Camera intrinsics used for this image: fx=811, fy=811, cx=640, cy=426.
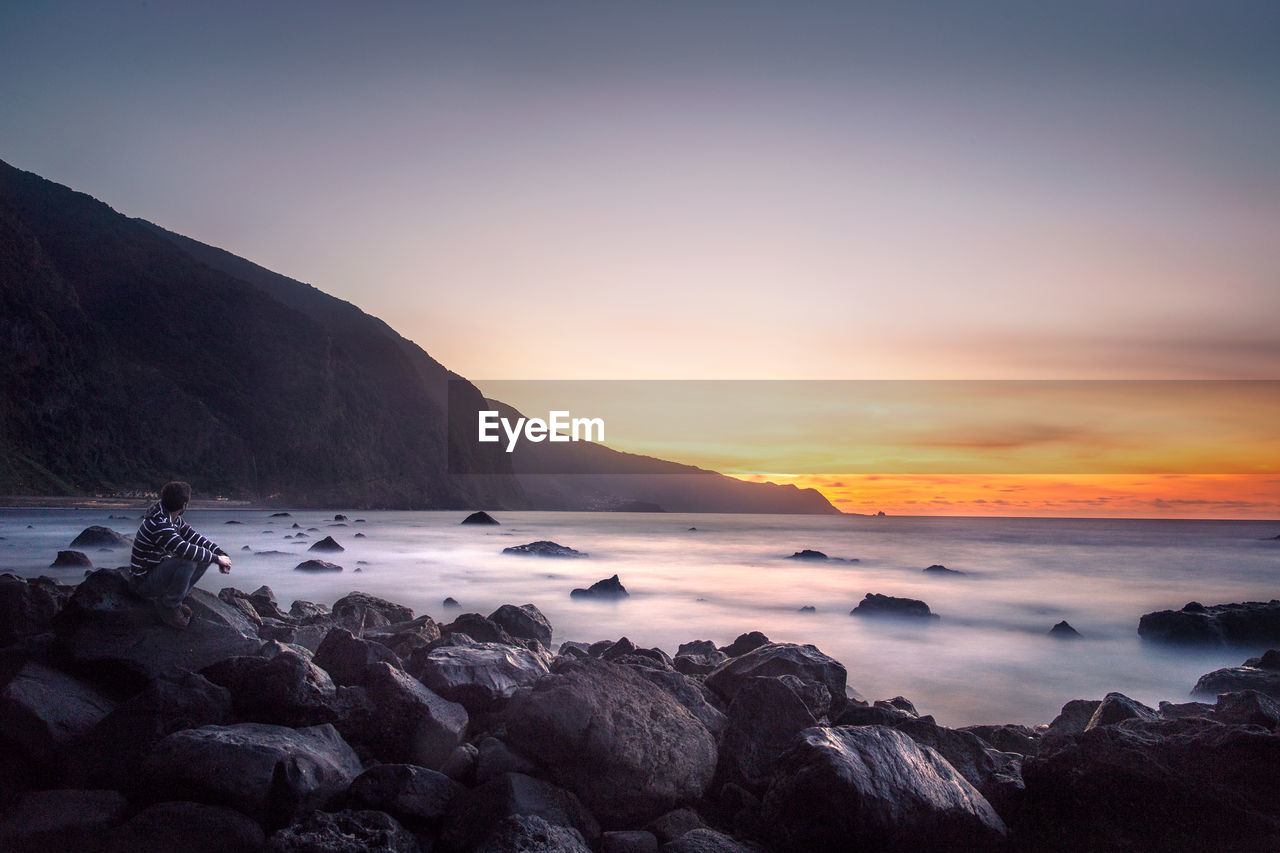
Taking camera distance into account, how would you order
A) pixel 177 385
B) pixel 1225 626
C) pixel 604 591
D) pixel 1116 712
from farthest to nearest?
pixel 177 385 → pixel 604 591 → pixel 1225 626 → pixel 1116 712

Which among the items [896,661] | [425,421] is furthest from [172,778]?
[425,421]

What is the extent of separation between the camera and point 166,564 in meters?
6.45

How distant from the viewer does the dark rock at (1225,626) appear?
16703 millimetres

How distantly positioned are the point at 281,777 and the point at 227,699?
116 centimetres

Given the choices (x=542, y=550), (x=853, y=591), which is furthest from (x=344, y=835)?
(x=542, y=550)

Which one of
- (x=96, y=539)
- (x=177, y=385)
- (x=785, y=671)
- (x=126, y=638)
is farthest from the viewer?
(x=177, y=385)

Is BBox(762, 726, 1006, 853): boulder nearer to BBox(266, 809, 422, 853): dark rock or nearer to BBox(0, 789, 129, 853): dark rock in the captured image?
BBox(266, 809, 422, 853): dark rock

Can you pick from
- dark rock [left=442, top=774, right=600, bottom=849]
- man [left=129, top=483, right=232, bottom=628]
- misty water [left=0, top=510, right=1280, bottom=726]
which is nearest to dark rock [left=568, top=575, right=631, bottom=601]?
misty water [left=0, top=510, right=1280, bottom=726]

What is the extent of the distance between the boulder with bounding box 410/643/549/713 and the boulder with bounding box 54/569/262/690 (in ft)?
4.79

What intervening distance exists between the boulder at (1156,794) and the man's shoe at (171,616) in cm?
628

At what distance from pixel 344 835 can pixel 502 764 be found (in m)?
1.16

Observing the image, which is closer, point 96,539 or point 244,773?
point 244,773

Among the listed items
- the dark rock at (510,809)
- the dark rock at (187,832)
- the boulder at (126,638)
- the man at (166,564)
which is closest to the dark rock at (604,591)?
the boulder at (126,638)

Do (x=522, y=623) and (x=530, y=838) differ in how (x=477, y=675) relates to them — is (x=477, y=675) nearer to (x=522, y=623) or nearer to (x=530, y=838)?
(x=530, y=838)
